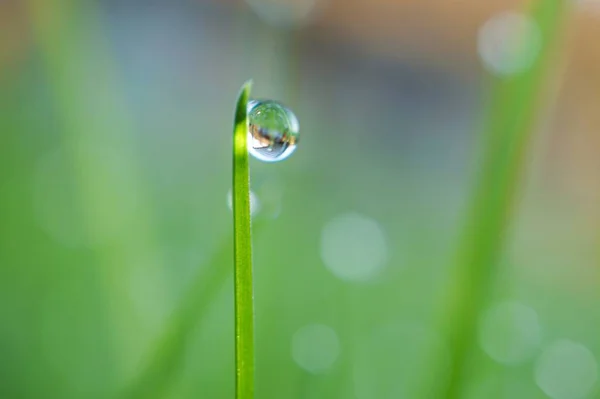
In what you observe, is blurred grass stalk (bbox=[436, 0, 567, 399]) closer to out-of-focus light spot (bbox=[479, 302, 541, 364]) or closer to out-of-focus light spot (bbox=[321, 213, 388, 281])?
out-of-focus light spot (bbox=[479, 302, 541, 364])

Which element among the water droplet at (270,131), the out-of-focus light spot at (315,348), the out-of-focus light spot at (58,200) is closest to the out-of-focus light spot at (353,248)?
the out-of-focus light spot at (315,348)

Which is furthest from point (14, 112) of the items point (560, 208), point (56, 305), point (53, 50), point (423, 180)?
point (560, 208)

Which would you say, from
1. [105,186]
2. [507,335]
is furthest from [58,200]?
[507,335]

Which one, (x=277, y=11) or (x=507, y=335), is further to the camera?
(x=277, y=11)

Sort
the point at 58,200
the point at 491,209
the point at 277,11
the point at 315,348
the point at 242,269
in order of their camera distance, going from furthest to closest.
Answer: the point at 277,11 < the point at 58,200 < the point at 315,348 < the point at 491,209 < the point at 242,269

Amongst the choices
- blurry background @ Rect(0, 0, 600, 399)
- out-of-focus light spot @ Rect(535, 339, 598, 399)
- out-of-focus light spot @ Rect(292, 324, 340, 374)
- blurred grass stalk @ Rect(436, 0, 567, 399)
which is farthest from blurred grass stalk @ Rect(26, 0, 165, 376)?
out-of-focus light spot @ Rect(535, 339, 598, 399)

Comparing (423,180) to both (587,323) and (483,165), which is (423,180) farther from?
(483,165)

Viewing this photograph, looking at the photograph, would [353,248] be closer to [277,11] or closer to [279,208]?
[279,208]
